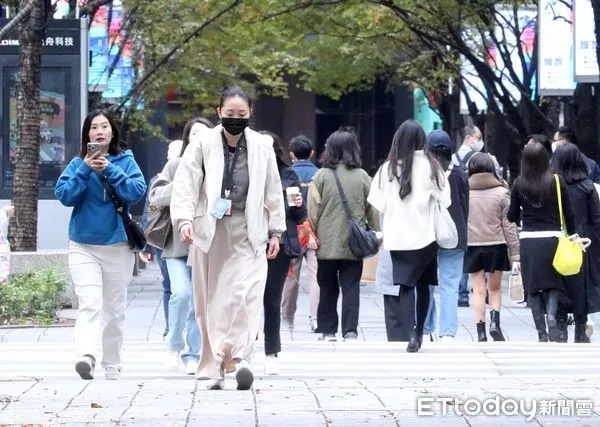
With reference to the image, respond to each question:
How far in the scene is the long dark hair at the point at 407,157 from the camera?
36.5 feet

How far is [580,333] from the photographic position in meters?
13.0

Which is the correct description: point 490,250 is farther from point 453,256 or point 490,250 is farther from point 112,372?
point 112,372

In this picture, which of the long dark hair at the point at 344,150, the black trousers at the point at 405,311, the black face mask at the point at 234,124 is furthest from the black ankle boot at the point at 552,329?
the black face mask at the point at 234,124

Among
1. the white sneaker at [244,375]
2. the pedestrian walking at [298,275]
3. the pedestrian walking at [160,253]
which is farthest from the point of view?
the pedestrian walking at [298,275]

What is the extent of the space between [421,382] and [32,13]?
380 inches

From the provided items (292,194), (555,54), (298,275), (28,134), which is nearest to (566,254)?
(292,194)

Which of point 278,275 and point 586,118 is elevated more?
point 586,118

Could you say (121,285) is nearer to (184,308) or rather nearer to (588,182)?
(184,308)

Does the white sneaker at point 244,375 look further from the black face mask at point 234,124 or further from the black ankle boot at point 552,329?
the black ankle boot at point 552,329

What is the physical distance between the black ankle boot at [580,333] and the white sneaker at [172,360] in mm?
4092

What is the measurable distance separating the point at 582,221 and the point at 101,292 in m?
5.11

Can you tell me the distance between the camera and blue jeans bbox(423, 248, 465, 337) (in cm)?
1277

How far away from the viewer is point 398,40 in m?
30.1

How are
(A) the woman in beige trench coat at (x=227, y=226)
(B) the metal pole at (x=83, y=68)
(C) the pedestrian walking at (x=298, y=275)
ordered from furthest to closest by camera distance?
(B) the metal pole at (x=83, y=68) → (C) the pedestrian walking at (x=298, y=275) → (A) the woman in beige trench coat at (x=227, y=226)
